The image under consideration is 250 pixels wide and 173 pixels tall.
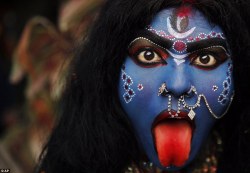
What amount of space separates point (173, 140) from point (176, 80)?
14cm

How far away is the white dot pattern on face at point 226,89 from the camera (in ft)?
5.07

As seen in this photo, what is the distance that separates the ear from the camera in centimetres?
265

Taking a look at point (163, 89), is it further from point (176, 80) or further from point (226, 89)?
point (226, 89)

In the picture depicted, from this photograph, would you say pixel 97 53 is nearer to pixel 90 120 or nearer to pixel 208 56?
pixel 90 120

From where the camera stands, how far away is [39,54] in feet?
8.96

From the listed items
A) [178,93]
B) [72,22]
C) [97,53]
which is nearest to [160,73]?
[178,93]

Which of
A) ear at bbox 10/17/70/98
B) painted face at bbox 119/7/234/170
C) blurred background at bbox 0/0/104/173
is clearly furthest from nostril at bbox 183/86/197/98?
ear at bbox 10/17/70/98

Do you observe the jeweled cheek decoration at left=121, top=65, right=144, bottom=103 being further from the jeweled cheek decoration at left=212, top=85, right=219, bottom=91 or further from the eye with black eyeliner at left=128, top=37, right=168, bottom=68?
the jeweled cheek decoration at left=212, top=85, right=219, bottom=91

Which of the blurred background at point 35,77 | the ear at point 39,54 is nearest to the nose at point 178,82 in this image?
the blurred background at point 35,77

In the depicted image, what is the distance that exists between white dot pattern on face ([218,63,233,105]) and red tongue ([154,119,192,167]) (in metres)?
0.11

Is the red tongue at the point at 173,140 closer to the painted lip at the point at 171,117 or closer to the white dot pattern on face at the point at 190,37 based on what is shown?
the painted lip at the point at 171,117

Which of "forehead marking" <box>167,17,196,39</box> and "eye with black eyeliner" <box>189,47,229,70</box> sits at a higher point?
"forehead marking" <box>167,17,196,39</box>

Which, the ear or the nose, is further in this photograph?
the ear

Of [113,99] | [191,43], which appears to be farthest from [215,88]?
[113,99]
